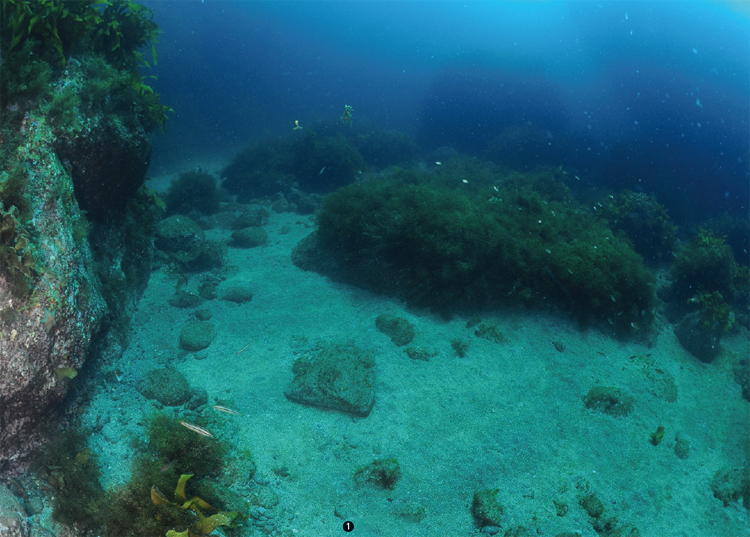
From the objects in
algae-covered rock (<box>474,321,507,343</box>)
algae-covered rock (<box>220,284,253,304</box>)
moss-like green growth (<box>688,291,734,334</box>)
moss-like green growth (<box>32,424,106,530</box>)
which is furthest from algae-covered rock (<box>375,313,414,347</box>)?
moss-like green growth (<box>688,291,734,334</box>)

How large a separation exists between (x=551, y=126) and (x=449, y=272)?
31250 millimetres

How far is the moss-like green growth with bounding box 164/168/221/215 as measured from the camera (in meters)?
14.2

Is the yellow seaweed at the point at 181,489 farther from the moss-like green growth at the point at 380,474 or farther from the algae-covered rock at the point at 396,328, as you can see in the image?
the algae-covered rock at the point at 396,328

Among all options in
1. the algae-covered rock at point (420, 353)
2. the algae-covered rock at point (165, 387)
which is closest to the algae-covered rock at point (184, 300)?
the algae-covered rock at point (165, 387)

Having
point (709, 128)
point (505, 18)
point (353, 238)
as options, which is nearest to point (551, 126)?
point (709, 128)

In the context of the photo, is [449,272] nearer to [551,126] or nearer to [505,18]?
[551,126]

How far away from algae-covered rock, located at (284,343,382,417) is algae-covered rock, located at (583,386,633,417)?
3934 millimetres

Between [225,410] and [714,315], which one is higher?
[714,315]

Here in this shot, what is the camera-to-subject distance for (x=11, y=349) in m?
3.53

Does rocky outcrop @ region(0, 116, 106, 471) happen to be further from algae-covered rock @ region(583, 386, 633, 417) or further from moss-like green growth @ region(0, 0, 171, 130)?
algae-covered rock @ region(583, 386, 633, 417)

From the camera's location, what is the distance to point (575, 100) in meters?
43.4

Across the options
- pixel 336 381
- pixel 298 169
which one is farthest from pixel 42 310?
pixel 298 169

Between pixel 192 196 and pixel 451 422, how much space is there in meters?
13.8

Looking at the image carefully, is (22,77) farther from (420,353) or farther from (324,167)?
(324,167)
